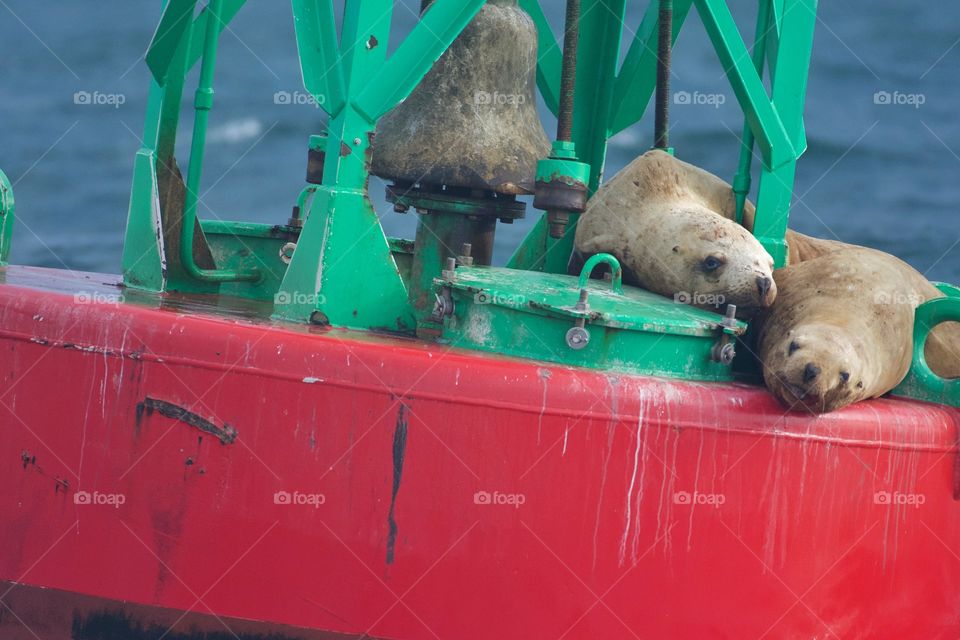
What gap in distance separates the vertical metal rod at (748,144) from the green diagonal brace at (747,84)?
0.52 ft

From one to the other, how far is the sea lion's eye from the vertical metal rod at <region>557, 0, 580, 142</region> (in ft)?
2.49

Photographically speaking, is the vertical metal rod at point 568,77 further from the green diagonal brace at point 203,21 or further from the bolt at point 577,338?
the green diagonal brace at point 203,21

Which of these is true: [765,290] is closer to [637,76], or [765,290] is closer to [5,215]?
[637,76]

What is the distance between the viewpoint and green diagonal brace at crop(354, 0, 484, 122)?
4957mm

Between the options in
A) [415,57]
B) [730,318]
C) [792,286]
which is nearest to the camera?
[730,318]

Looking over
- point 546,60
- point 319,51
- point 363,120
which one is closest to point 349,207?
point 363,120

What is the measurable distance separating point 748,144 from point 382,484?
8.70 feet

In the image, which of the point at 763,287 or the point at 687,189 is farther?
the point at 687,189

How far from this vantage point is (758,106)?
17.8 ft

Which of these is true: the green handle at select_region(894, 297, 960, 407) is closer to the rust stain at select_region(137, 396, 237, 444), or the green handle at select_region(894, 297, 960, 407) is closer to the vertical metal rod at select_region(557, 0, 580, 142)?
the vertical metal rod at select_region(557, 0, 580, 142)

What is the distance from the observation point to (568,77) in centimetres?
539

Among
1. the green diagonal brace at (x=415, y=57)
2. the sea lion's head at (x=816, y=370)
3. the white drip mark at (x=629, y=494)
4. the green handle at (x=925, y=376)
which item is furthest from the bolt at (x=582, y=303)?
the green handle at (x=925, y=376)

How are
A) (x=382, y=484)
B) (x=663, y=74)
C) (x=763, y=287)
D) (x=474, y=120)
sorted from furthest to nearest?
(x=663, y=74) < (x=474, y=120) < (x=763, y=287) < (x=382, y=484)

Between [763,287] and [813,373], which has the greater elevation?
[763,287]
